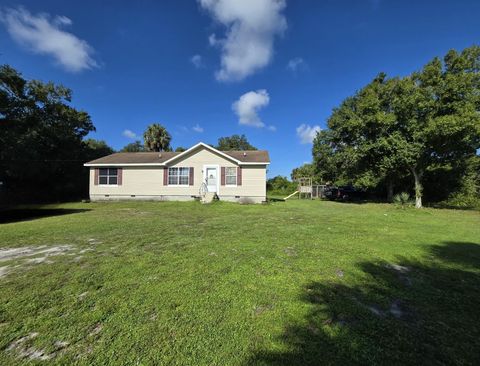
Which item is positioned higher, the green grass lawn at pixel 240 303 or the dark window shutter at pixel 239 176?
the dark window shutter at pixel 239 176

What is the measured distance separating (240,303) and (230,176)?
1496 centimetres

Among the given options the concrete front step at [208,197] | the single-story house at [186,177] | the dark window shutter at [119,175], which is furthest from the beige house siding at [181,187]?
the concrete front step at [208,197]

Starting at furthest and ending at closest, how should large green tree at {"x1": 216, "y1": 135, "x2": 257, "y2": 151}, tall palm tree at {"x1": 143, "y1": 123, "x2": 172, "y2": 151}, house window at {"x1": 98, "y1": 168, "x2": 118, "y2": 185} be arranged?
large green tree at {"x1": 216, "y1": 135, "x2": 257, "y2": 151}
tall palm tree at {"x1": 143, "y1": 123, "x2": 172, "y2": 151}
house window at {"x1": 98, "y1": 168, "x2": 118, "y2": 185}

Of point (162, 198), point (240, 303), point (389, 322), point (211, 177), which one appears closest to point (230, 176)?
point (211, 177)

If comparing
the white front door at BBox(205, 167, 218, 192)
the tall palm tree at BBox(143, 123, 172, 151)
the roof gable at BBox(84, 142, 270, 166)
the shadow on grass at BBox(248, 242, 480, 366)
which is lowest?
the shadow on grass at BBox(248, 242, 480, 366)

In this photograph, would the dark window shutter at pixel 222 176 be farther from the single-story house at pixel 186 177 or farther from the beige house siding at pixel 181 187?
the beige house siding at pixel 181 187

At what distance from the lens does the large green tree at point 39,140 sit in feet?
66.5

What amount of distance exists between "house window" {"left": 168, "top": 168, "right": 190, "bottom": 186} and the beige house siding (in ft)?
0.98

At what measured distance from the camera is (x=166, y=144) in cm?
3494

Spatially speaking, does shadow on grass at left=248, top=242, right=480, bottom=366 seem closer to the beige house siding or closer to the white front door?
the beige house siding

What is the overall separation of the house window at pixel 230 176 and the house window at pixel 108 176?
28.3 feet

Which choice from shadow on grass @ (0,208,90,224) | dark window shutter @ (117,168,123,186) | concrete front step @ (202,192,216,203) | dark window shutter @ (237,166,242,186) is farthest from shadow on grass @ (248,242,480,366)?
dark window shutter @ (117,168,123,186)

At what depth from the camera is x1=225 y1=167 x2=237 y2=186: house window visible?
1783 centimetres

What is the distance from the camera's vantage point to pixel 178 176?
18375 millimetres
